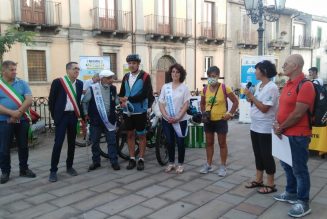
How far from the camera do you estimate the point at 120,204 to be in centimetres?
383

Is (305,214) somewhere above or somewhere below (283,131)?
below

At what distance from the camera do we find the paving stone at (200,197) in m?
3.90

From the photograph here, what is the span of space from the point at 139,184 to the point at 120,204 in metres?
0.73

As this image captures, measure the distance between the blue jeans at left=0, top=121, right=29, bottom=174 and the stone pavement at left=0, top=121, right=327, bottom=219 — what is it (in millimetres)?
248

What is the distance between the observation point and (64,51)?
1593 centimetres

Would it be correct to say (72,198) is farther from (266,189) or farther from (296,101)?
(296,101)

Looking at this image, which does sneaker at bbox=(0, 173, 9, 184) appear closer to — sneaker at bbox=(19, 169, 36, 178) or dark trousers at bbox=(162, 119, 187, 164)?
sneaker at bbox=(19, 169, 36, 178)

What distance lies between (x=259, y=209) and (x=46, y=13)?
14.3 metres

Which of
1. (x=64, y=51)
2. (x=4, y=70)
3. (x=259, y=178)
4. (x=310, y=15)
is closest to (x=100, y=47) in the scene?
(x=64, y=51)

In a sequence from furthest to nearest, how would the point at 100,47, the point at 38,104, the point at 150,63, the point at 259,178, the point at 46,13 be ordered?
the point at 150,63
the point at 100,47
the point at 46,13
the point at 38,104
the point at 259,178

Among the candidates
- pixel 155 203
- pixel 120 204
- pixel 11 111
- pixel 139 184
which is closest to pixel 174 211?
pixel 155 203

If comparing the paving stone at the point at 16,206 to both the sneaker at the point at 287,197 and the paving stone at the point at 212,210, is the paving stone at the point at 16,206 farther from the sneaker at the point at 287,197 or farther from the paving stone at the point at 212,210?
the sneaker at the point at 287,197

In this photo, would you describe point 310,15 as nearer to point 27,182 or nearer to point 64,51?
point 64,51

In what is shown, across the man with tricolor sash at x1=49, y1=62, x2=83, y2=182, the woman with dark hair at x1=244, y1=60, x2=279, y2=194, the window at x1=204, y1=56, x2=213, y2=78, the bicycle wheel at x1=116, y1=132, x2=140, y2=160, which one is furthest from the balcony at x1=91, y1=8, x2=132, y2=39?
the woman with dark hair at x1=244, y1=60, x2=279, y2=194
